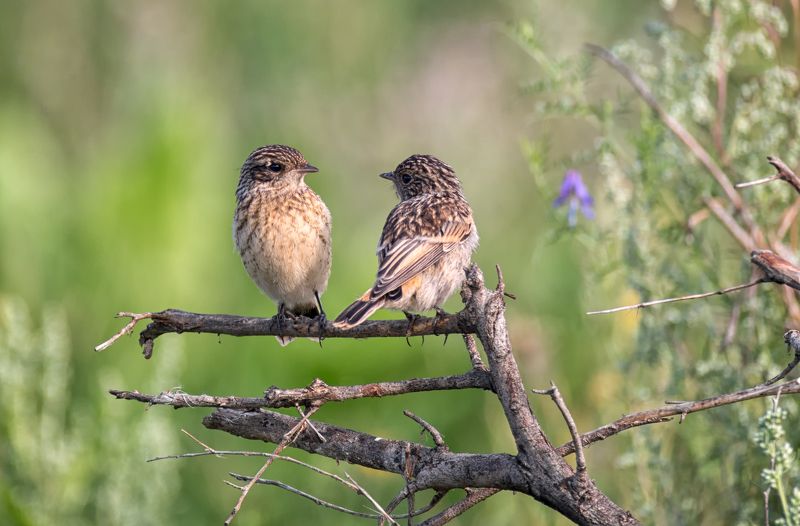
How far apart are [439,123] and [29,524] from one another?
5.77m

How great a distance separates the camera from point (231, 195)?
29.4 feet

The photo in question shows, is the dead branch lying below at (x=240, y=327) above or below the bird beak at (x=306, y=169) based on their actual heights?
below

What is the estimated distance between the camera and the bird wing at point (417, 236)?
173 inches

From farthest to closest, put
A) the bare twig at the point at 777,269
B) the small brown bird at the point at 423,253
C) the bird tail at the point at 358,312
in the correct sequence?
the small brown bird at the point at 423,253 < the bird tail at the point at 358,312 < the bare twig at the point at 777,269

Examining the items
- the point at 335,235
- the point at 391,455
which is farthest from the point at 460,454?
the point at 335,235

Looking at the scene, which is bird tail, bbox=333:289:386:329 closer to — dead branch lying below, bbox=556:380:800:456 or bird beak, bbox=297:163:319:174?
dead branch lying below, bbox=556:380:800:456

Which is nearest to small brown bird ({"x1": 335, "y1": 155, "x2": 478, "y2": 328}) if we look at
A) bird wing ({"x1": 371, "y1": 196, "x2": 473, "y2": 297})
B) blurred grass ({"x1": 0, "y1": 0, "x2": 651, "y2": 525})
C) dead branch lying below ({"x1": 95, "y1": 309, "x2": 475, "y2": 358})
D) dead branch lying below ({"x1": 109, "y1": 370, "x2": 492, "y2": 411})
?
bird wing ({"x1": 371, "y1": 196, "x2": 473, "y2": 297})

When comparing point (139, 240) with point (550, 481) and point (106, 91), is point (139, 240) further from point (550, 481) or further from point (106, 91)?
point (550, 481)

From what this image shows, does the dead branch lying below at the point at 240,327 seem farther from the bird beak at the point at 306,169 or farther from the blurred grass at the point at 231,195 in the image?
the bird beak at the point at 306,169

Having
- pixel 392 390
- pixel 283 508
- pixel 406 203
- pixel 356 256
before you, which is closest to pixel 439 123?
pixel 356 256

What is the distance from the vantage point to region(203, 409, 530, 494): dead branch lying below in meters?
2.97

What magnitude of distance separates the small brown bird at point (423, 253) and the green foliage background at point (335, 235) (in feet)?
1.40

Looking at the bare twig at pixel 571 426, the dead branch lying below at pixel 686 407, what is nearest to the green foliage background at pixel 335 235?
the dead branch lying below at pixel 686 407

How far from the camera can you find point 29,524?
18.6ft
